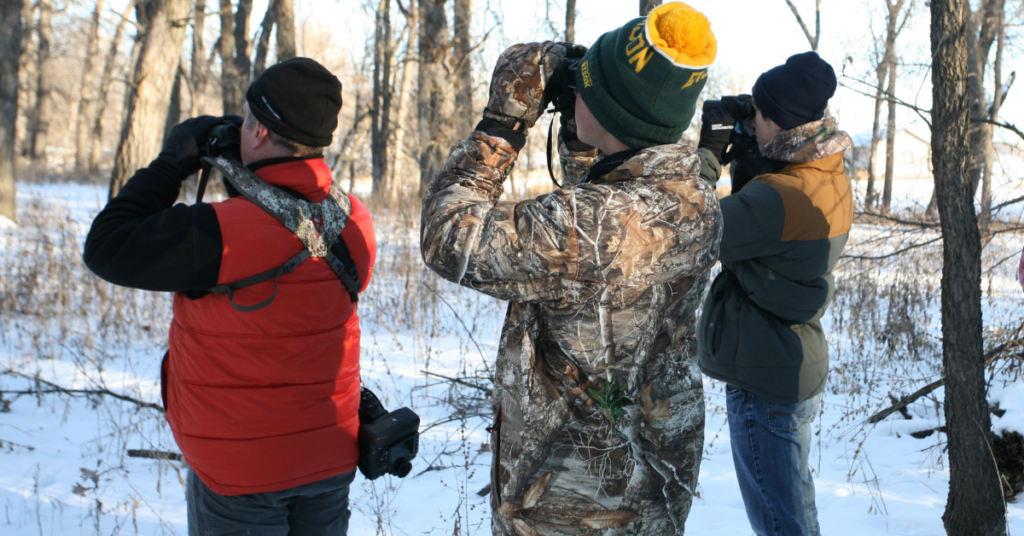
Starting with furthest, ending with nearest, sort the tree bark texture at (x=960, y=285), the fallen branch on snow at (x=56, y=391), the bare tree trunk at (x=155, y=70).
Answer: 1. the bare tree trunk at (x=155, y=70)
2. the fallen branch on snow at (x=56, y=391)
3. the tree bark texture at (x=960, y=285)

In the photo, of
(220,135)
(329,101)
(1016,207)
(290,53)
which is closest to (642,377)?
(329,101)

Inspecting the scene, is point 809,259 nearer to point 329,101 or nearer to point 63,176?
point 329,101

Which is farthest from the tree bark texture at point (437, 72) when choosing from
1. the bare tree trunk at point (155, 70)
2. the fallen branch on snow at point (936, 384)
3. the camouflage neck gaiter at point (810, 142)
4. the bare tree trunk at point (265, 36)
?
the bare tree trunk at point (265, 36)

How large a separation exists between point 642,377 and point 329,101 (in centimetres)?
118

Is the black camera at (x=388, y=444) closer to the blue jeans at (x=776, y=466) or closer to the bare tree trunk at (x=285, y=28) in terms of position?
the blue jeans at (x=776, y=466)

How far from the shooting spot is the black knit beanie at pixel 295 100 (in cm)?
175

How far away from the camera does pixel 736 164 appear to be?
8.36 feet

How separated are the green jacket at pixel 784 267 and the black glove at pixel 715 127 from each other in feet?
0.26

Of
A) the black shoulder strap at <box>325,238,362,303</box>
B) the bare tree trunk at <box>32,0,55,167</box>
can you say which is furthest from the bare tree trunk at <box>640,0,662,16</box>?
the bare tree trunk at <box>32,0,55,167</box>

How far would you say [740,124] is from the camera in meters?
2.49

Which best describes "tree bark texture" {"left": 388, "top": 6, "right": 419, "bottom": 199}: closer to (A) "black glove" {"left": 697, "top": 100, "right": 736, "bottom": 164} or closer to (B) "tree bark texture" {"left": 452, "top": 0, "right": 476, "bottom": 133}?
(B) "tree bark texture" {"left": 452, "top": 0, "right": 476, "bottom": 133}

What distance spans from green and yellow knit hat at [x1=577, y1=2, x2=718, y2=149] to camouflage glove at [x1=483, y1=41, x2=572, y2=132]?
0.30 feet

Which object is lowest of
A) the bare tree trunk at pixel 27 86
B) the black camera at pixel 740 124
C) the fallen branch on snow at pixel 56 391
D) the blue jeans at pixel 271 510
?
the blue jeans at pixel 271 510

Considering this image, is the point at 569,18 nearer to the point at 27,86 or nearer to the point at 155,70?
the point at 155,70
